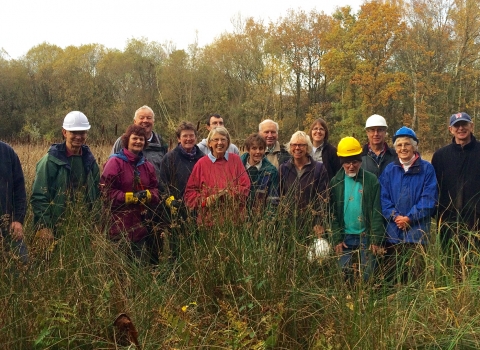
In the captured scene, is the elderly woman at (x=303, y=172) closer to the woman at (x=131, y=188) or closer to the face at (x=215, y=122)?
the woman at (x=131, y=188)

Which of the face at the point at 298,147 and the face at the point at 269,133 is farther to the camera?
the face at the point at 269,133

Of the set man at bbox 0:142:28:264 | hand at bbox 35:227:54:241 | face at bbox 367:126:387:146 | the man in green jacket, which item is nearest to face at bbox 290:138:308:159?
the man in green jacket

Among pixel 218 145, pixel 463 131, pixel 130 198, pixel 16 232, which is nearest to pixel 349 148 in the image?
pixel 218 145

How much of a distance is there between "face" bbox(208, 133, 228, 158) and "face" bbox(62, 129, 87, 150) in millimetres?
1103

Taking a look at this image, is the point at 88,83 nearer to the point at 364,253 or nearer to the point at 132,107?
the point at 132,107

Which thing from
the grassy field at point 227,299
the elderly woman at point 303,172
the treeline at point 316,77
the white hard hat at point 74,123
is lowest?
the grassy field at point 227,299

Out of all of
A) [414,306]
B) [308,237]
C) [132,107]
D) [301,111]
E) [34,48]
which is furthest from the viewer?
[34,48]

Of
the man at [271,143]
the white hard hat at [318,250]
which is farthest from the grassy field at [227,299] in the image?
the man at [271,143]

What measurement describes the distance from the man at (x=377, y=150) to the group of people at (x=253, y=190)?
2cm

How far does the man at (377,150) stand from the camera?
537 centimetres

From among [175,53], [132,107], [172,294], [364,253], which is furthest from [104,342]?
[175,53]

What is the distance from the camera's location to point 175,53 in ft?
101

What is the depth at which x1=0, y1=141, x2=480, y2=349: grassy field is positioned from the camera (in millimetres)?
2924

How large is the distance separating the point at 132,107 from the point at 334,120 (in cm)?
1301
